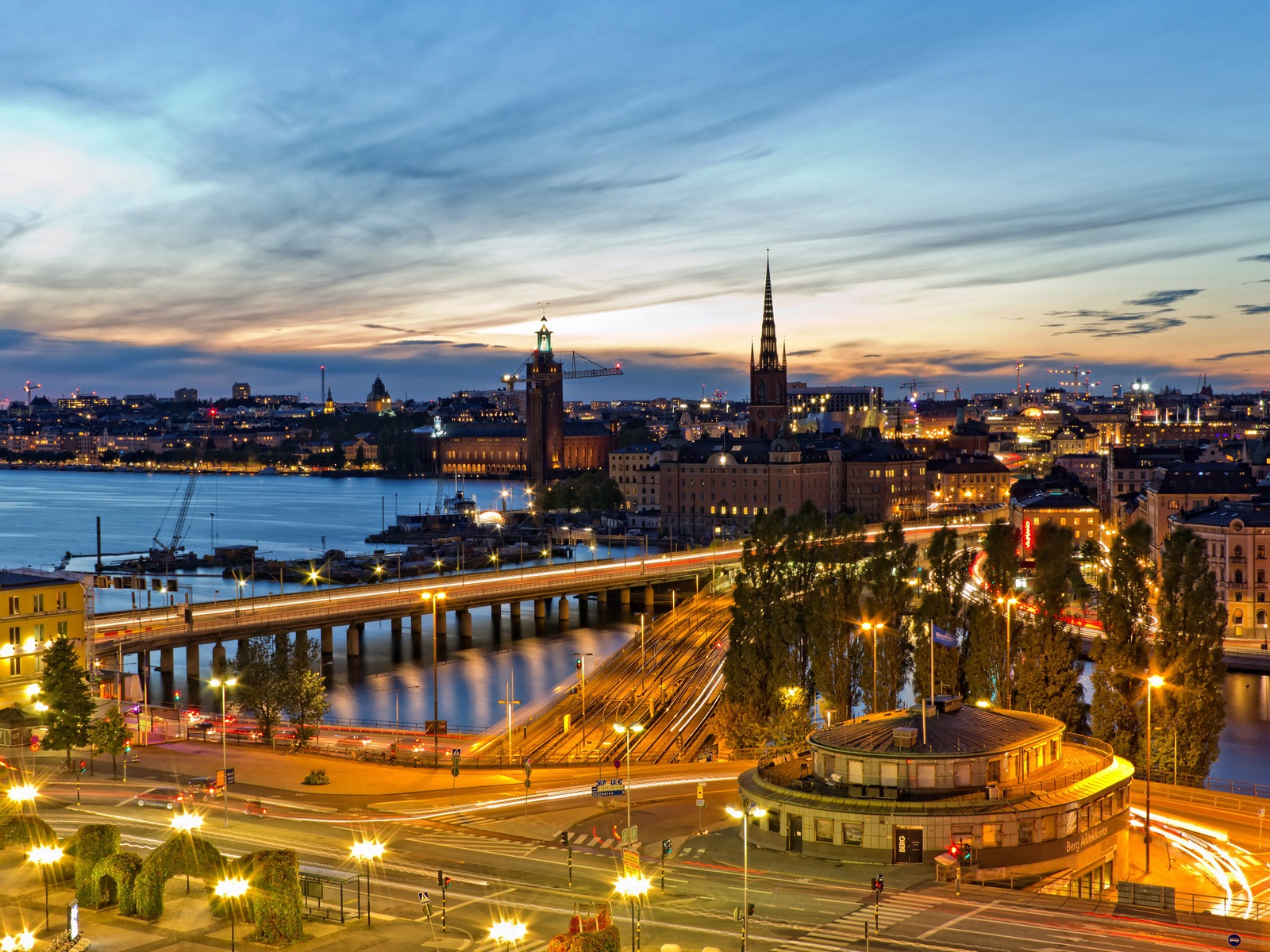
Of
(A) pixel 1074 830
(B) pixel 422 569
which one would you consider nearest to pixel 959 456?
(B) pixel 422 569

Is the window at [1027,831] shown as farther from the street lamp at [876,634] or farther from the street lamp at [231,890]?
the street lamp at [231,890]

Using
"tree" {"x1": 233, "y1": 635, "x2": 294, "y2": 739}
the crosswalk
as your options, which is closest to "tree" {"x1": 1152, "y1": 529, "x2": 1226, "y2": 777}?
the crosswalk

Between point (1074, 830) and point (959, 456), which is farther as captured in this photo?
point (959, 456)

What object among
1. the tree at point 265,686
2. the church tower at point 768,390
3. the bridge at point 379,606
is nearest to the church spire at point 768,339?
the church tower at point 768,390

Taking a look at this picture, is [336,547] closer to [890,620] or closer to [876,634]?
[890,620]

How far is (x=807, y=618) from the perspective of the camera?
3195cm

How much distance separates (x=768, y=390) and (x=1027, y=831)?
112920 millimetres

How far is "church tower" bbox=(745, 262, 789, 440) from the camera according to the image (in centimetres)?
12756

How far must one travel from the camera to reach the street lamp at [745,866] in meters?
14.3

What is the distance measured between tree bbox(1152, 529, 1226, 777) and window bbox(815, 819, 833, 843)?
1022 cm

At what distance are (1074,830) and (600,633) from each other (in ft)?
142

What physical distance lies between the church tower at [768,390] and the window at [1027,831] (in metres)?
107

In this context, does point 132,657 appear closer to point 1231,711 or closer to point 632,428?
point 1231,711

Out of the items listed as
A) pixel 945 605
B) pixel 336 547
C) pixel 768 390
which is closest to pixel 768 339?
pixel 768 390
